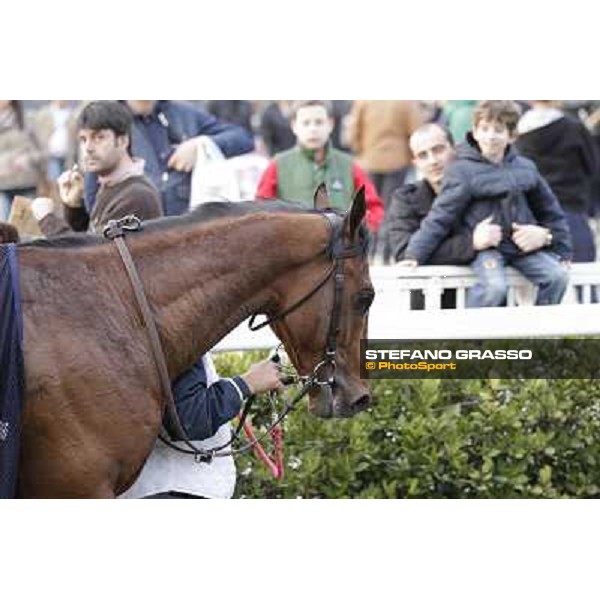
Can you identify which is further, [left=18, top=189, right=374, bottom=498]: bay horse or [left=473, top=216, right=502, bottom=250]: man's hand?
[left=473, top=216, right=502, bottom=250]: man's hand

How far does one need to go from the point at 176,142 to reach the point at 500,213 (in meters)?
1.69

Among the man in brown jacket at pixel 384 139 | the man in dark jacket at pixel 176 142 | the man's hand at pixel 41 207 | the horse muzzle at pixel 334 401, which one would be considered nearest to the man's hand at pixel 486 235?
the man in brown jacket at pixel 384 139

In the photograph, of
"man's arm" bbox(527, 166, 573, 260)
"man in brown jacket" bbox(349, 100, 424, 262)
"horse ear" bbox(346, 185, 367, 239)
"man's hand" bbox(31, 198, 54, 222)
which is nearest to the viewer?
"horse ear" bbox(346, 185, 367, 239)

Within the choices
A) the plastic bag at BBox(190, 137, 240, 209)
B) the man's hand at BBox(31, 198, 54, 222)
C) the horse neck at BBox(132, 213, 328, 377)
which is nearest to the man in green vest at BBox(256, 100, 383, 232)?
the plastic bag at BBox(190, 137, 240, 209)

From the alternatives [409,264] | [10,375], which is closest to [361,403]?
[10,375]

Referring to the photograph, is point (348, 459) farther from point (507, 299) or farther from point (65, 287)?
point (65, 287)

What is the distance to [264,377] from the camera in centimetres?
485

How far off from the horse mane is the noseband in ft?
0.49

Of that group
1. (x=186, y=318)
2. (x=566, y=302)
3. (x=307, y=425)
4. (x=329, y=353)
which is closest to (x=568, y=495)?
(x=566, y=302)

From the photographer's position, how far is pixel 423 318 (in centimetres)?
645

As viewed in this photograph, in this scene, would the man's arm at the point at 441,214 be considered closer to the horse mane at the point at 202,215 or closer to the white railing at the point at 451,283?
the white railing at the point at 451,283

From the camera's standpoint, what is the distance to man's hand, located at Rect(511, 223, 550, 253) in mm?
6652

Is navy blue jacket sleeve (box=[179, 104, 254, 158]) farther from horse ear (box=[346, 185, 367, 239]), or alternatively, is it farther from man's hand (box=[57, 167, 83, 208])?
horse ear (box=[346, 185, 367, 239])

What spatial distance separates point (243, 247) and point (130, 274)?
44cm
